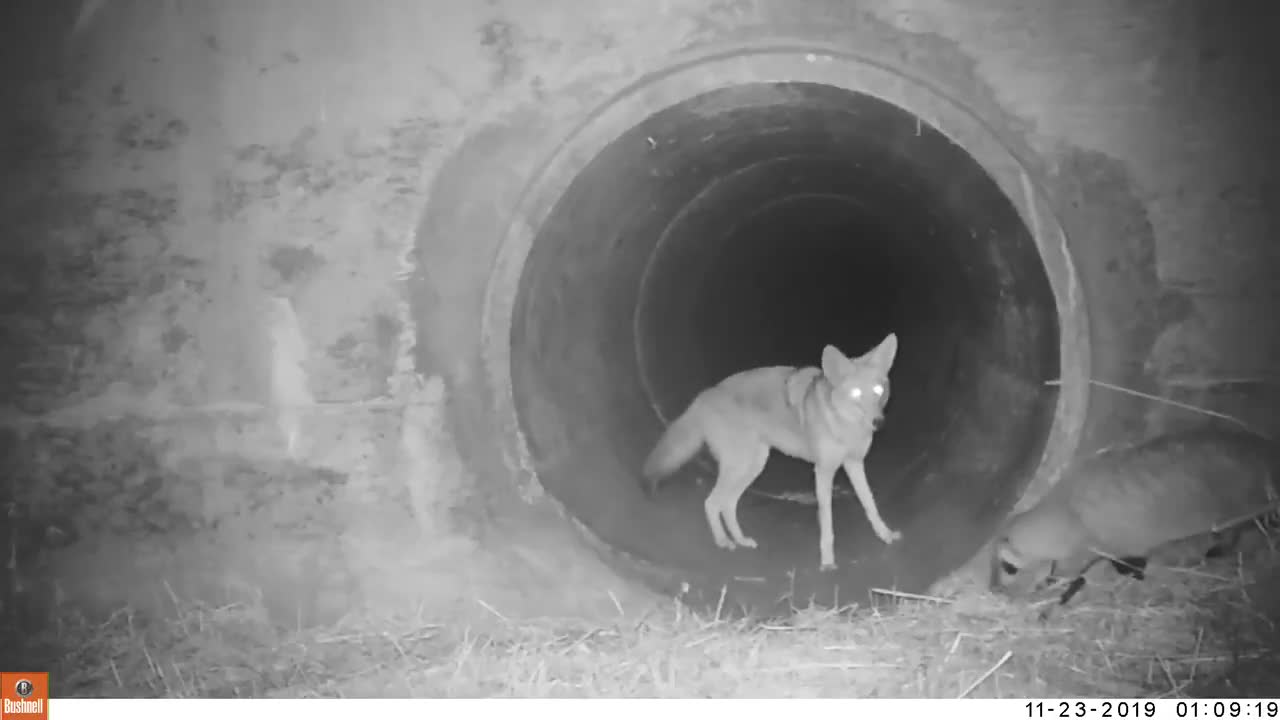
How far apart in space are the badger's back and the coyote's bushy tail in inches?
70.7

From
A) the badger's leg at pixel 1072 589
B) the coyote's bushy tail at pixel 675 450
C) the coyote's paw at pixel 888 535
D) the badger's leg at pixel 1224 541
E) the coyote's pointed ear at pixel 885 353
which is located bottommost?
the badger's leg at pixel 1072 589

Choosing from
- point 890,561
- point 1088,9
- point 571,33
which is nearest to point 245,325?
point 571,33

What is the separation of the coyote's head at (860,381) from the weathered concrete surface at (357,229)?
104cm

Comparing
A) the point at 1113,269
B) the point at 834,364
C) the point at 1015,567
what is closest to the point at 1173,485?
the point at 1015,567

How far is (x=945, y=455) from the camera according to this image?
512 centimetres

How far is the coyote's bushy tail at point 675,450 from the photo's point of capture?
5129 millimetres

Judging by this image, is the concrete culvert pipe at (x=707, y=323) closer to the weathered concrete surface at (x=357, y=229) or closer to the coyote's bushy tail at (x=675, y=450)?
the coyote's bushy tail at (x=675, y=450)

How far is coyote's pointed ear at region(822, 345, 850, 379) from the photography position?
491 centimetres

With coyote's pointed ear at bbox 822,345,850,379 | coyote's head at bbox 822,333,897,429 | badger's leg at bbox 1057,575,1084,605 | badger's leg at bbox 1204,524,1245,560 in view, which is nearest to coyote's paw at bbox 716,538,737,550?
coyote's head at bbox 822,333,897,429

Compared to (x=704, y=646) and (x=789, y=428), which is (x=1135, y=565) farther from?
(x=704, y=646)

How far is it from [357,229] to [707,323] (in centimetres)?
304

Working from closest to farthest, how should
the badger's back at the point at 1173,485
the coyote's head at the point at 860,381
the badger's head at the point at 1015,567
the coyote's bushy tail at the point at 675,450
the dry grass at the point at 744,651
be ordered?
the dry grass at the point at 744,651 → the badger's back at the point at 1173,485 → the badger's head at the point at 1015,567 → the coyote's head at the point at 860,381 → the coyote's bushy tail at the point at 675,450

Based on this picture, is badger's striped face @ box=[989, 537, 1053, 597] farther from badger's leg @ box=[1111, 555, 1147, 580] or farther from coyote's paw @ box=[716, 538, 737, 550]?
coyote's paw @ box=[716, 538, 737, 550]

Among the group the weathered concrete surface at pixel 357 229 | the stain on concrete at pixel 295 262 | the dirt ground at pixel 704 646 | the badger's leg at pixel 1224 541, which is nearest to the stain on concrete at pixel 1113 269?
the weathered concrete surface at pixel 357 229
